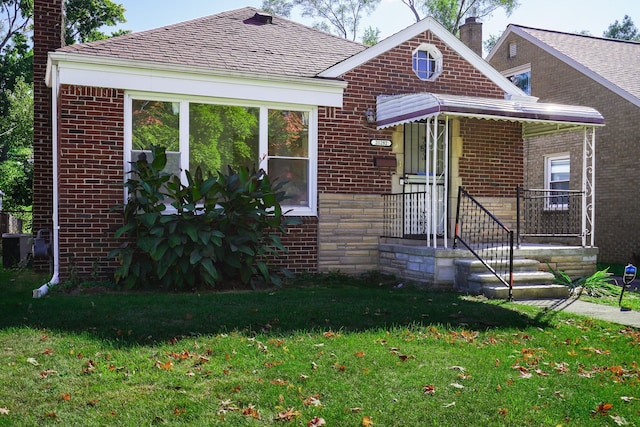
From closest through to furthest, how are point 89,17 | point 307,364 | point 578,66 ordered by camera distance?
point 307,364
point 578,66
point 89,17

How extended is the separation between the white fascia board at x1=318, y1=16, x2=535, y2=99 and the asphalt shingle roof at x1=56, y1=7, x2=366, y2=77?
390 mm

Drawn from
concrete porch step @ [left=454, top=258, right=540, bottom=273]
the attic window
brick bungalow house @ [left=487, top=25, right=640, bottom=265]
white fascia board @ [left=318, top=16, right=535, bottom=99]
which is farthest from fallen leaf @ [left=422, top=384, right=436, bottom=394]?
brick bungalow house @ [left=487, top=25, right=640, bottom=265]

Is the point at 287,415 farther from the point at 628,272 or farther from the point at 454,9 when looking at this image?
the point at 454,9

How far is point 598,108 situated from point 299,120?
9657mm

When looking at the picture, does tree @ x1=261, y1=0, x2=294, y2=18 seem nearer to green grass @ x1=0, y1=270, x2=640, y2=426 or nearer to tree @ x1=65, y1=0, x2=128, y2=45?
tree @ x1=65, y1=0, x2=128, y2=45

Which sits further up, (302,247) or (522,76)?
(522,76)

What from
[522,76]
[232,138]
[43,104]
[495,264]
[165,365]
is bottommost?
[165,365]

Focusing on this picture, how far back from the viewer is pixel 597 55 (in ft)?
59.9

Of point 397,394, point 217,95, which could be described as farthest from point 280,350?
point 217,95

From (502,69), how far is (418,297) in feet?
47.1

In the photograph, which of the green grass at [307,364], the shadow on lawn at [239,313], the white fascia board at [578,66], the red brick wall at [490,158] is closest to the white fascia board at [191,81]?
the red brick wall at [490,158]

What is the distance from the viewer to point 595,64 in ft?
56.9

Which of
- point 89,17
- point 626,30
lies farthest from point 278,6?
point 626,30

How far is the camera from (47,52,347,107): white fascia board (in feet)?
30.2
